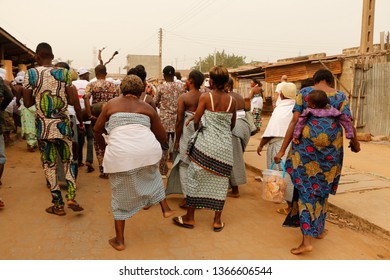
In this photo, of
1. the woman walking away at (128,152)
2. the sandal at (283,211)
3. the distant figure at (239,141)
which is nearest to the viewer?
the woman walking away at (128,152)

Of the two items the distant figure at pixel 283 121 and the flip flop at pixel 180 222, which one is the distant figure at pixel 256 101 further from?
the flip flop at pixel 180 222

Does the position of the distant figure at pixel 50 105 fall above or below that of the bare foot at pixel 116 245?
above

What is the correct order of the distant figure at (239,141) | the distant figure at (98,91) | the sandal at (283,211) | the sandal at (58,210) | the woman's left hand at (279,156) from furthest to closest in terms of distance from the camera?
the distant figure at (98,91) < the distant figure at (239,141) < the sandal at (283,211) < the sandal at (58,210) < the woman's left hand at (279,156)

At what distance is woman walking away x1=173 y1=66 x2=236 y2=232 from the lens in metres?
3.62

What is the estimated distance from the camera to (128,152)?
10.0 feet

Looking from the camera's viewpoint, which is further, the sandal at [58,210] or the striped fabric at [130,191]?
the sandal at [58,210]

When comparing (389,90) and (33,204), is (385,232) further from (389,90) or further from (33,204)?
(389,90)

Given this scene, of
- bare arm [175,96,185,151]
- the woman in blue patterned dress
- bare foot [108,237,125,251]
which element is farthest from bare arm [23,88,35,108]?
the woman in blue patterned dress

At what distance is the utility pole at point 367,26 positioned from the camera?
11609 mm

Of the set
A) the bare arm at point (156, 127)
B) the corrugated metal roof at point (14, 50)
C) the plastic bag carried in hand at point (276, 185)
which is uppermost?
the corrugated metal roof at point (14, 50)

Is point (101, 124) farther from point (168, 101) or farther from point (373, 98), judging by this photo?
point (373, 98)

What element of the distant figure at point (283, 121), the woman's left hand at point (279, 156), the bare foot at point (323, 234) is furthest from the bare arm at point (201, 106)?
the bare foot at point (323, 234)

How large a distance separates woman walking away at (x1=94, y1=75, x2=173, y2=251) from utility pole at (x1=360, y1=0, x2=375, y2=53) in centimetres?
1068

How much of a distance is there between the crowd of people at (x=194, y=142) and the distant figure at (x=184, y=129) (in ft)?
0.04
